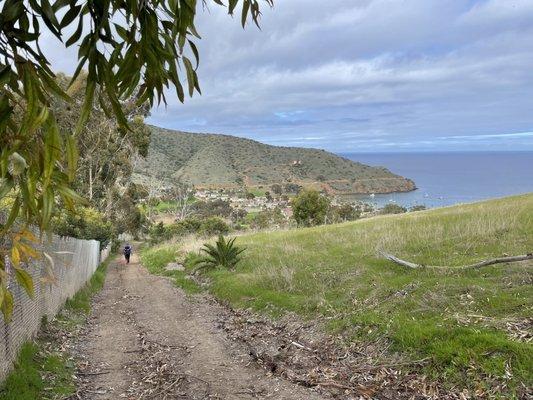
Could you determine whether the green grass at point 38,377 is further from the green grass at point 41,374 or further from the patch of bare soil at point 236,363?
the patch of bare soil at point 236,363

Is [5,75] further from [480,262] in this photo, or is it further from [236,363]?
[480,262]

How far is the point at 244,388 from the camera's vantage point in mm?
6145

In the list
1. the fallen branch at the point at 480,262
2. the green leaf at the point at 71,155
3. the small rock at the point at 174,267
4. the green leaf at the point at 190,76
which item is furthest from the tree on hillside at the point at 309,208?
the green leaf at the point at 71,155

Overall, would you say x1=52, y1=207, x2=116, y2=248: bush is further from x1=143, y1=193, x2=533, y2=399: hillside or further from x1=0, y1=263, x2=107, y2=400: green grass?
x1=0, y1=263, x2=107, y2=400: green grass

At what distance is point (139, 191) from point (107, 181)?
36.7 feet

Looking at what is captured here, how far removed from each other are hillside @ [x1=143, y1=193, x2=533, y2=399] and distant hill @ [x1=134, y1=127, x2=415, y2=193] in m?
86.6

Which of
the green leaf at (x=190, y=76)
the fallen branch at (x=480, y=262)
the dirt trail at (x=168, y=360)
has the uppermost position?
the green leaf at (x=190, y=76)

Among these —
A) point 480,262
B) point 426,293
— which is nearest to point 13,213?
point 426,293

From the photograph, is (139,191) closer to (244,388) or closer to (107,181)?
(107,181)

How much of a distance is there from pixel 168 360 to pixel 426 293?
4.09 meters

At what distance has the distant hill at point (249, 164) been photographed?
10850 centimetres

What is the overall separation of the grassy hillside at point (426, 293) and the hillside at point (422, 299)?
0.02m

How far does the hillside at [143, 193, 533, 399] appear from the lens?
18.0 feet

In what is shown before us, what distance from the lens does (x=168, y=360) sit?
23.6 feet
